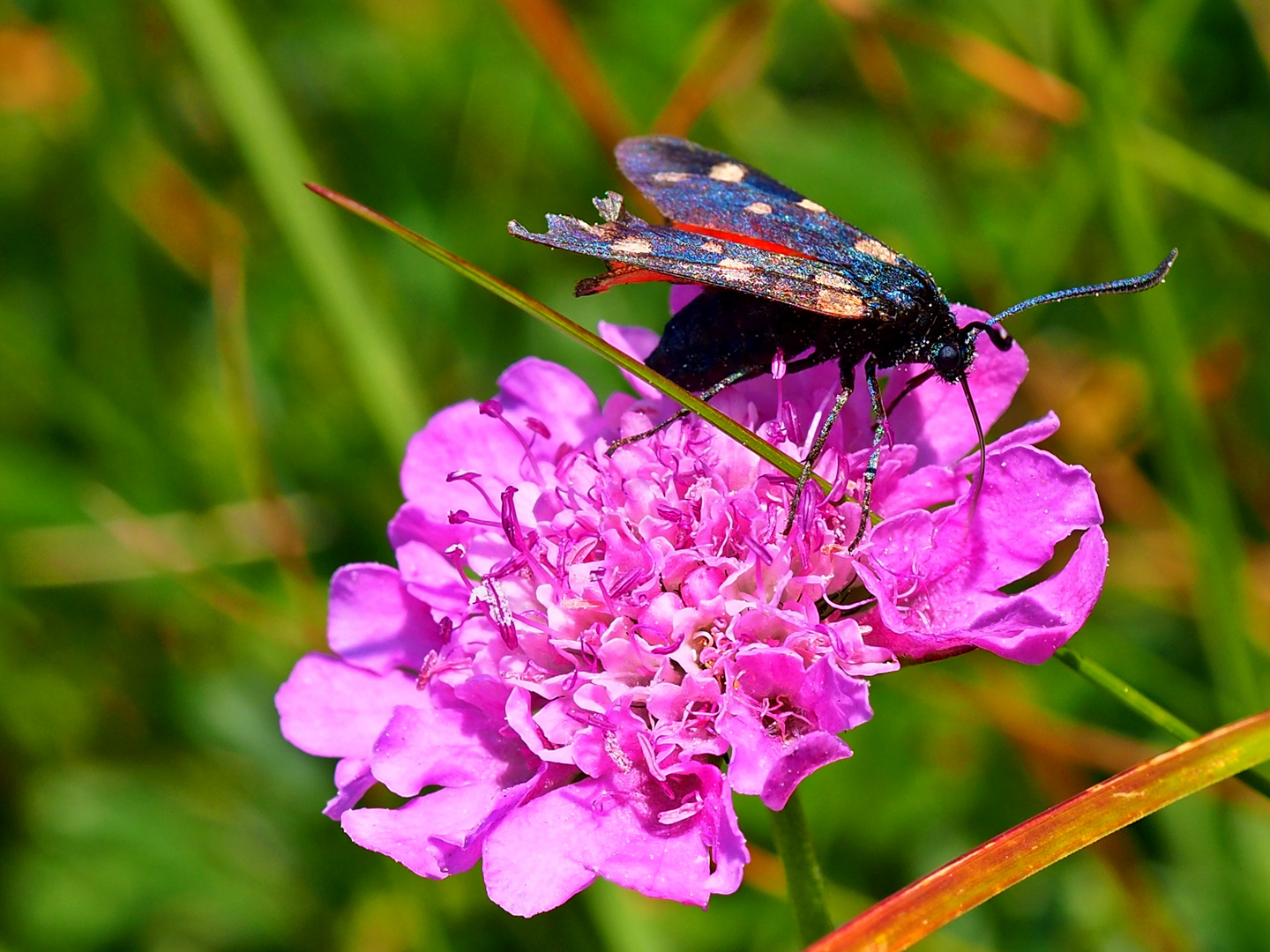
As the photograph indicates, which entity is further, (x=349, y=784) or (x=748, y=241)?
(x=748, y=241)

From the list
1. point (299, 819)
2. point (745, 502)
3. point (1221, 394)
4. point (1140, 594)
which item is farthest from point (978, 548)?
point (299, 819)

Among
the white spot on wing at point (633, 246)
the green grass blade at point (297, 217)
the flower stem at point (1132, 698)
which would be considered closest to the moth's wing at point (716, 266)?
the white spot on wing at point (633, 246)

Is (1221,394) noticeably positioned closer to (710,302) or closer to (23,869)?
(710,302)

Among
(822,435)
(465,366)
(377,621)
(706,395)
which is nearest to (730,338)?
(706,395)

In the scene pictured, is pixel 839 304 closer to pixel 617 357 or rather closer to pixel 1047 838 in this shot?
pixel 617 357

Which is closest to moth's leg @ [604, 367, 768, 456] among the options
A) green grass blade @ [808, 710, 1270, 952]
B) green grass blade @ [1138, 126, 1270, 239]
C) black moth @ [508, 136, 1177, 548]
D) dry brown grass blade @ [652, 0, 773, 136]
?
black moth @ [508, 136, 1177, 548]
